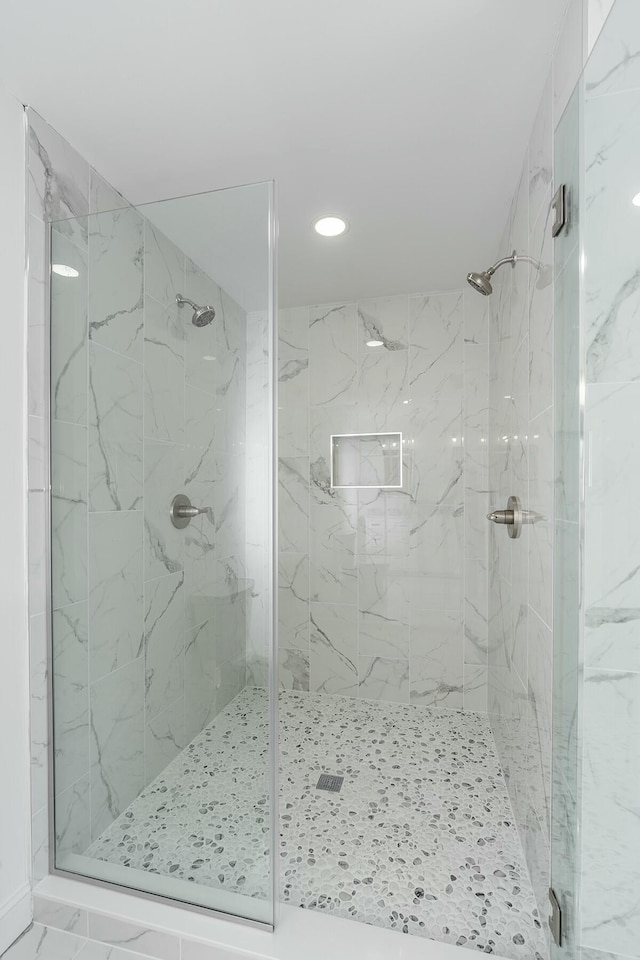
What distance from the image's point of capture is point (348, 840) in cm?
170

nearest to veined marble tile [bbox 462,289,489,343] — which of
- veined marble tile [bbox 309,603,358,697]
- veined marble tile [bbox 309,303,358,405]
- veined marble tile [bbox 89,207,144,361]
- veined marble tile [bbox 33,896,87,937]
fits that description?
veined marble tile [bbox 309,303,358,405]

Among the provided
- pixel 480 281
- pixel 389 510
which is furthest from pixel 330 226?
pixel 389 510

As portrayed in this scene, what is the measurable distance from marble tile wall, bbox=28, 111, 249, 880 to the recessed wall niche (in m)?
1.59

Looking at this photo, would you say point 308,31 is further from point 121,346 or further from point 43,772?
point 43,772

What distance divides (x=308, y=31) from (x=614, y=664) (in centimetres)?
153

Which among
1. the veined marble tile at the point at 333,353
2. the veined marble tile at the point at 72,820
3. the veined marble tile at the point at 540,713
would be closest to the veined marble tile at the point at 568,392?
the veined marble tile at the point at 540,713

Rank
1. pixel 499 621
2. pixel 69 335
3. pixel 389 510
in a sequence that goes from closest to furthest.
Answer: pixel 69 335
pixel 499 621
pixel 389 510

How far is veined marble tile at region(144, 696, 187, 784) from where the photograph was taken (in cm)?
145

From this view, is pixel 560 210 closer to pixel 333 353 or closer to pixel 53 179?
pixel 53 179

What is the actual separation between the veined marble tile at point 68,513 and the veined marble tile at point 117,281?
29cm

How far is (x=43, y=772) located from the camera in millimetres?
1479

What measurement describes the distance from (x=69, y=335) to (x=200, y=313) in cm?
44

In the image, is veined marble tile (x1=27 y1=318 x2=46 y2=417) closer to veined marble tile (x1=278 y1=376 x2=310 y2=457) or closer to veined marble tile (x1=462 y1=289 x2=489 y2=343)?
veined marble tile (x1=278 y1=376 x2=310 y2=457)

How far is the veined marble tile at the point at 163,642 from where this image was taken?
1461 millimetres
